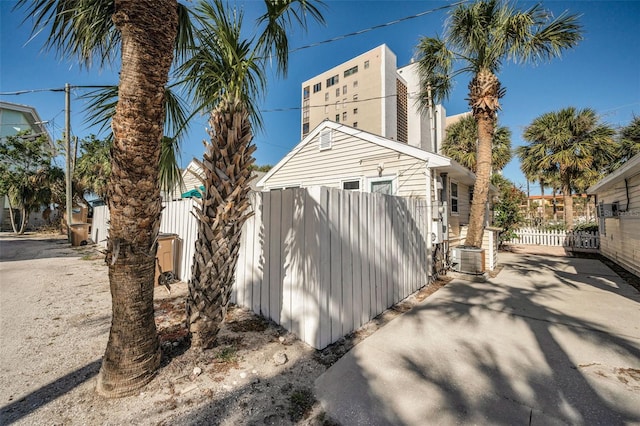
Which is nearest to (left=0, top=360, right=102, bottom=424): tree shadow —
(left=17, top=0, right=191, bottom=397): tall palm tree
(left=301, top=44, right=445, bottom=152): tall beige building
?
(left=17, top=0, right=191, bottom=397): tall palm tree

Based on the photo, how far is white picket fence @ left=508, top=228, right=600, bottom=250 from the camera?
442 inches

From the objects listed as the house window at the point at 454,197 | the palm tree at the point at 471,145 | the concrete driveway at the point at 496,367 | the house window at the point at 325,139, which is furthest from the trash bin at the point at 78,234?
the palm tree at the point at 471,145

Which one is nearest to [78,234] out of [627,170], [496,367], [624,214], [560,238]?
[496,367]

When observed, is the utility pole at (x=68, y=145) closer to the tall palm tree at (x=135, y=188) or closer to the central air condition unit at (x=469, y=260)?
the tall palm tree at (x=135, y=188)

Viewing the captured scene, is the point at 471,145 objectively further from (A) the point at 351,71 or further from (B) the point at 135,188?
(A) the point at 351,71

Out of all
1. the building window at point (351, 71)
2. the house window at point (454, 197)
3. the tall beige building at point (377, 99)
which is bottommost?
the house window at point (454, 197)

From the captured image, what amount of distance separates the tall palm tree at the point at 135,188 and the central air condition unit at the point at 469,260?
6954mm

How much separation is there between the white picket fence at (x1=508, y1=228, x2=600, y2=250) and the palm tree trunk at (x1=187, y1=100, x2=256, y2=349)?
49.5 feet

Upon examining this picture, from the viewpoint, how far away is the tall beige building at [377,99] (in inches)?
1141

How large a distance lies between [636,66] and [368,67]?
1045 inches

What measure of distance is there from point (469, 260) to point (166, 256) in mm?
7441

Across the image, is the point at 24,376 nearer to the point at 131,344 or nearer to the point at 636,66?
the point at 131,344

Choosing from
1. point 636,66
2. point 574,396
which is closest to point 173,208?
point 574,396

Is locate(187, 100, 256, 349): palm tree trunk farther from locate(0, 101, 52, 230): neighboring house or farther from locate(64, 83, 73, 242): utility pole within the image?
locate(0, 101, 52, 230): neighboring house
